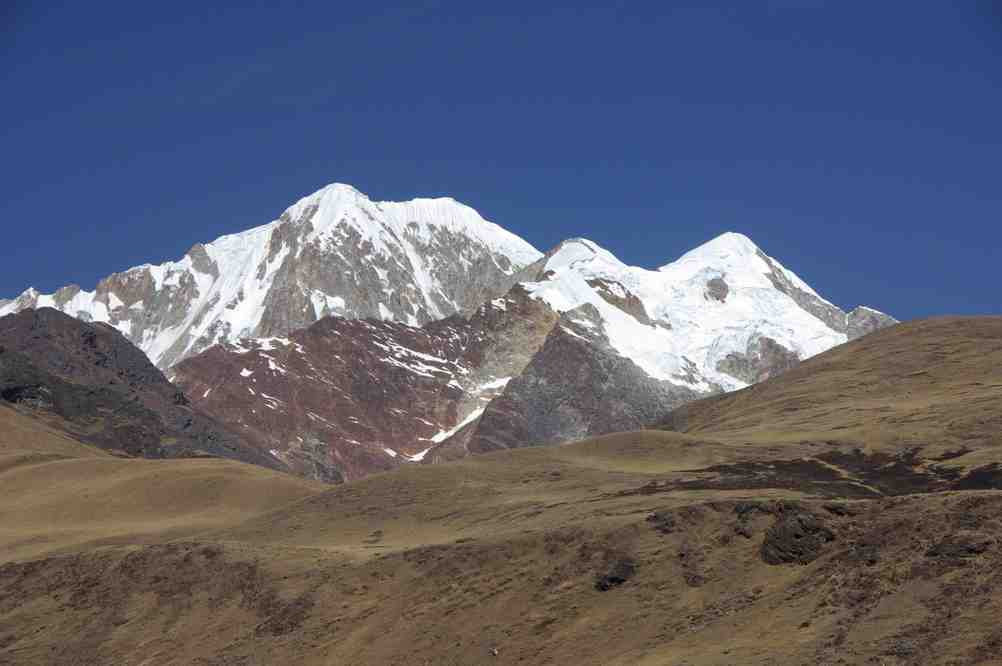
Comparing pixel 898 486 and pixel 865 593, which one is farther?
pixel 898 486

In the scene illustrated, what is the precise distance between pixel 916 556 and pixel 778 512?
1388 centimetres

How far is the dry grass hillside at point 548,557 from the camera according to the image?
74.5 m

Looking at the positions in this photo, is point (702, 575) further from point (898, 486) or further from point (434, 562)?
point (898, 486)

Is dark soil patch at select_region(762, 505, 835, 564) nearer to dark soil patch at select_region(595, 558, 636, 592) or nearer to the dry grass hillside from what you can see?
→ the dry grass hillside

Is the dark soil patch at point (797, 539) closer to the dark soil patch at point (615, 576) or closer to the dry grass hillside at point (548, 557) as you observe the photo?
the dry grass hillside at point (548, 557)

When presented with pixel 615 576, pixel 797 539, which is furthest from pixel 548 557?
pixel 797 539

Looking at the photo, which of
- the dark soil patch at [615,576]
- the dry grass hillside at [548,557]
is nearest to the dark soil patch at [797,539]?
the dry grass hillside at [548,557]

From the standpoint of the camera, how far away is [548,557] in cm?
9788

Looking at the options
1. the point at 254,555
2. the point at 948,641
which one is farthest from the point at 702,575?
the point at 254,555

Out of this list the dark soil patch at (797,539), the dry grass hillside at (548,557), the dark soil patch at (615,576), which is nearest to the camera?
the dry grass hillside at (548,557)

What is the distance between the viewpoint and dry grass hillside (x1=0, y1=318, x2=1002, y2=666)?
244ft

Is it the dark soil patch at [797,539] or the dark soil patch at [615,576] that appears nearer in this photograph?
the dark soil patch at [797,539]

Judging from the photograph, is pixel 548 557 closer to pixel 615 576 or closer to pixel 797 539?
pixel 615 576

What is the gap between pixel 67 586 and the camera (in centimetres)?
12375
